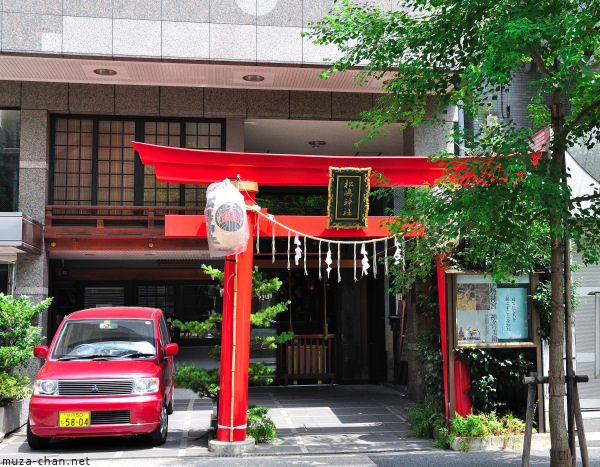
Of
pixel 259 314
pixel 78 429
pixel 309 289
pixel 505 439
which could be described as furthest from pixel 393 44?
pixel 309 289

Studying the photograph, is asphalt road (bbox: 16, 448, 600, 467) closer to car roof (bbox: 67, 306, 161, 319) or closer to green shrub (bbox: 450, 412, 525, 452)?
green shrub (bbox: 450, 412, 525, 452)

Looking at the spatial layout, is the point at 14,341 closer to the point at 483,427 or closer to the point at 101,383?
the point at 101,383

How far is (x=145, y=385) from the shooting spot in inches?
395

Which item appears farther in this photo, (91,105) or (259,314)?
(91,105)

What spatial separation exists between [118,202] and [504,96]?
9.13 m

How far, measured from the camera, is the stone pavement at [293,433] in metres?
10.0

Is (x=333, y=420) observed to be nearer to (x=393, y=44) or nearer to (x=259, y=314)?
(x=259, y=314)

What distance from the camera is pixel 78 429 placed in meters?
9.63

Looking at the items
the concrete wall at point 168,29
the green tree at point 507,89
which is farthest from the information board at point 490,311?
the concrete wall at point 168,29

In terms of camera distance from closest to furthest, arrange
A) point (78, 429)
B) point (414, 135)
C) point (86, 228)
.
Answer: point (78, 429)
point (86, 228)
point (414, 135)

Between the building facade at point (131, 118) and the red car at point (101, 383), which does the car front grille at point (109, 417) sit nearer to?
the red car at point (101, 383)

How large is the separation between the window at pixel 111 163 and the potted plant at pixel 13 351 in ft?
10.2

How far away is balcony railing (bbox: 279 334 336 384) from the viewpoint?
1731cm

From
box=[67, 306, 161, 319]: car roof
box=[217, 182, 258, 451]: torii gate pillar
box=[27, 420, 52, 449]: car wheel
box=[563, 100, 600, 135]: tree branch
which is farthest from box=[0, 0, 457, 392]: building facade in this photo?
box=[563, 100, 600, 135]: tree branch
